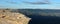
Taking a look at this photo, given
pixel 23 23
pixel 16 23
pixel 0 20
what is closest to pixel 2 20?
pixel 0 20

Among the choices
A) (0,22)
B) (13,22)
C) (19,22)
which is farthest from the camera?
(19,22)

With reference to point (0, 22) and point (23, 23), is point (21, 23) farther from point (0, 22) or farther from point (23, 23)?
point (0, 22)

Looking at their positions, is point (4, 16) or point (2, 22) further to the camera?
point (4, 16)

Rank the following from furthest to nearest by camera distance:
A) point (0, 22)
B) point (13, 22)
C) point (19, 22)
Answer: point (19, 22) < point (13, 22) < point (0, 22)

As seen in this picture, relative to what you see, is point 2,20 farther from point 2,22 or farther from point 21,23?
point 21,23

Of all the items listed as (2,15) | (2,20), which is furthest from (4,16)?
(2,20)

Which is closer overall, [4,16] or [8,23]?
[8,23]

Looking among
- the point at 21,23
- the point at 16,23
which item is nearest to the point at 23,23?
the point at 21,23

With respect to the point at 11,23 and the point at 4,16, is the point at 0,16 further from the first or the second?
the point at 11,23
